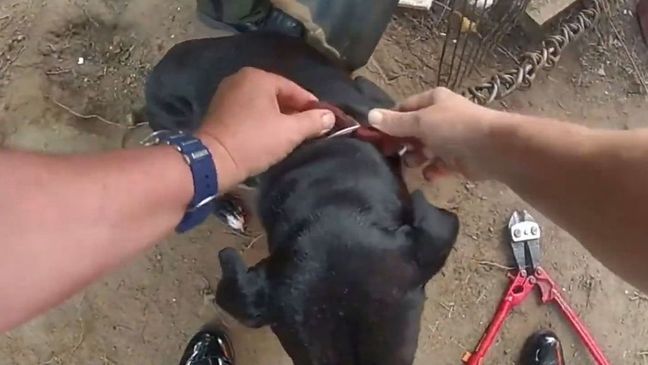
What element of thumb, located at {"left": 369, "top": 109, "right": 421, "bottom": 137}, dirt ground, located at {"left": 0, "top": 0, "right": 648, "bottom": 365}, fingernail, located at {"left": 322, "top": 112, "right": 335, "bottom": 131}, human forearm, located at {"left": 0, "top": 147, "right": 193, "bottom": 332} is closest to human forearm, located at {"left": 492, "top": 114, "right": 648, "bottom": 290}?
thumb, located at {"left": 369, "top": 109, "right": 421, "bottom": 137}

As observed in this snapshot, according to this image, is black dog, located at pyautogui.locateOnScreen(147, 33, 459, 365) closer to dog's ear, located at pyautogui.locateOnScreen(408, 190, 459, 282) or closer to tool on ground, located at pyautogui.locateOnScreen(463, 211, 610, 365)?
dog's ear, located at pyautogui.locateOnScreen(408, 190, 459, 282)

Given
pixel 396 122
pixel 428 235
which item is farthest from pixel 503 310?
pixel 396 122

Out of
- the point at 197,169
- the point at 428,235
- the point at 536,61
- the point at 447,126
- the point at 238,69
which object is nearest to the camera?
the point at 197,169

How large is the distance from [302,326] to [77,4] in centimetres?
87

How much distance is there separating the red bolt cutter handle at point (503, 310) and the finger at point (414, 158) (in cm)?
53

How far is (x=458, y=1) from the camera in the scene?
1657mm

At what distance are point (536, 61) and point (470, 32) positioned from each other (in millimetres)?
136

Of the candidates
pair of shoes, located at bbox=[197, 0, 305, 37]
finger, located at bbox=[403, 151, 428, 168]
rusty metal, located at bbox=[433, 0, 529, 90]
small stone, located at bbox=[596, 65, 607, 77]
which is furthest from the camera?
small stone, located at bbox=[596, 65, 607, 77]

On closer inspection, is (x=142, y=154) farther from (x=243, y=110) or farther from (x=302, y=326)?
(x=302, y=326)

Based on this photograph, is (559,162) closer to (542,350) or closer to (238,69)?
(238,69)

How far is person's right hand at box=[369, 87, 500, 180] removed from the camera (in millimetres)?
1018

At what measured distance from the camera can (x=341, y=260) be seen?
1.12 m

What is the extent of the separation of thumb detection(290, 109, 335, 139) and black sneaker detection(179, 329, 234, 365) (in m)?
0.61

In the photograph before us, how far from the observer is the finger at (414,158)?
1.19m
